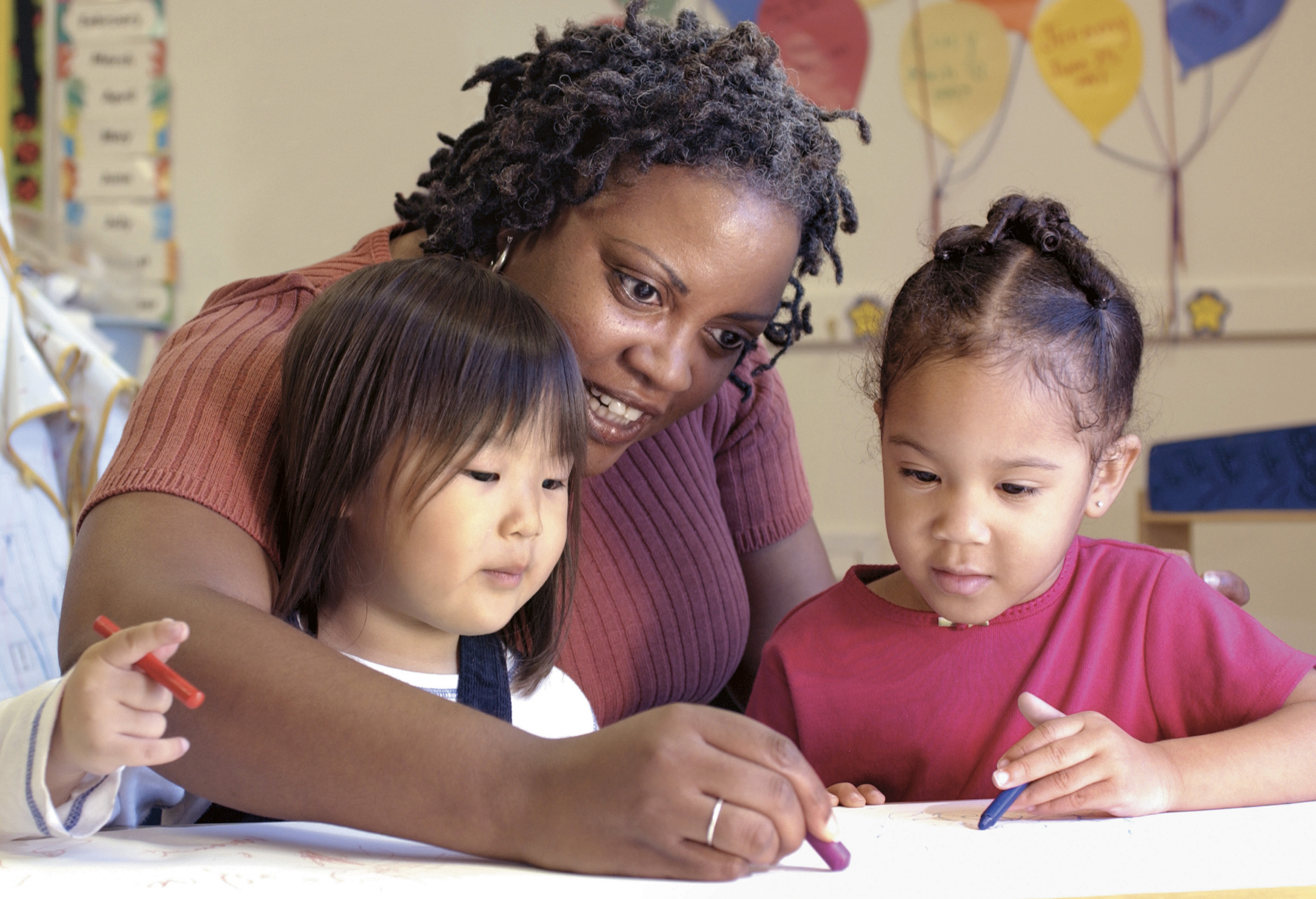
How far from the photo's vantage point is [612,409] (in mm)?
1069

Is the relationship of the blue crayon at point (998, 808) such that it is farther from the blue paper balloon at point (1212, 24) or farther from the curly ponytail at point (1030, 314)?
the blue paper balloon at point (1212, 24)

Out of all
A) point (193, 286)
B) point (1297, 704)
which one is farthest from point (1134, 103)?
point (193, 286)

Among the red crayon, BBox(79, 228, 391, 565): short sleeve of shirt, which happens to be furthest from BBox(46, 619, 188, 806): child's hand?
BBox(79, 228, 391, 565): short sleeve of shirt

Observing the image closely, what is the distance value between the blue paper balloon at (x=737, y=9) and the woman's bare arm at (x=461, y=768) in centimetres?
215

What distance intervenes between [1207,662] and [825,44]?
186 centimetres

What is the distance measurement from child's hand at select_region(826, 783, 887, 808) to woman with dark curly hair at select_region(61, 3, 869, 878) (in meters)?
0.26

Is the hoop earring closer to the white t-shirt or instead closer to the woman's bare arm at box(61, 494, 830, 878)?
the white t-shirt

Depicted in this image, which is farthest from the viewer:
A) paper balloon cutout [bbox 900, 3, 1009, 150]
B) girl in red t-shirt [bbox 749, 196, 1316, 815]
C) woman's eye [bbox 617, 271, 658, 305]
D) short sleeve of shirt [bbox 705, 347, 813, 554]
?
paper balloon cutout [bbox 900, 3, 1009, 150]

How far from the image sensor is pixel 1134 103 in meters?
2.32

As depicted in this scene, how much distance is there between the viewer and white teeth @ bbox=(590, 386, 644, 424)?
1061 mm

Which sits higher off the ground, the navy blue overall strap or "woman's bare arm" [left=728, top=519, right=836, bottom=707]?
the navy blue overall strap

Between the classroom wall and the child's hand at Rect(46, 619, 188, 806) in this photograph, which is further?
the classroom wall

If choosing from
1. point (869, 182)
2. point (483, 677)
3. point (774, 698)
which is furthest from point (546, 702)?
point (869, 182)

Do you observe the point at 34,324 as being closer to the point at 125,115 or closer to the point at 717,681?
the point at 717,681
